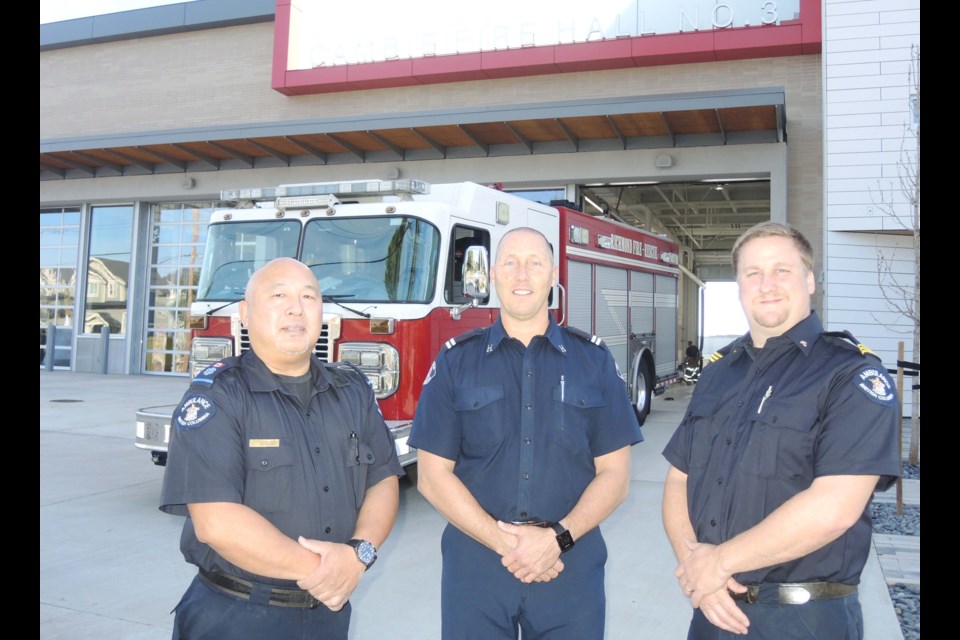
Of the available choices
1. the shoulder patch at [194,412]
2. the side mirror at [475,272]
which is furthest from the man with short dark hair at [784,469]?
the side mirror at [475,272]

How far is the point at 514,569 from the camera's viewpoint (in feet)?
7.79

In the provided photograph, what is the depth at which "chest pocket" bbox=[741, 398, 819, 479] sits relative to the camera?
2.11 meters

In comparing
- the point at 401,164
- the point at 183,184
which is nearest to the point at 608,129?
the point at 401,164

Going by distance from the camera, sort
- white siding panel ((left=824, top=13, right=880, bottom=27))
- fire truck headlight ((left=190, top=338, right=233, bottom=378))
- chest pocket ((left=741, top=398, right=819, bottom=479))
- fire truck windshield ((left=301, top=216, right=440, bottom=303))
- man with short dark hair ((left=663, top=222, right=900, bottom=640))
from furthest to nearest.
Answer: white siding panel ((left=824, top=13, right=880, bottom=27)) → fire truck headlight ((left=190, top=338, right=233, bottom=378)) → fire truck windshield ((left=301, top=216, right=440, bottom=303)) → chest pocket ((left=741, top=398, right=819, bottom=479)) → man with short dark hair ((left=663, top=222, right=900, bottom=640))

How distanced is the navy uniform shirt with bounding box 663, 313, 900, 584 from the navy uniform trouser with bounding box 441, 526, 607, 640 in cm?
43

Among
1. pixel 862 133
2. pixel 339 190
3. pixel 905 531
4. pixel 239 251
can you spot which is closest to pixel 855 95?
pixel 862 133

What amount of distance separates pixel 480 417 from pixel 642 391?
28.4 ft

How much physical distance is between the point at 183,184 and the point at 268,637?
56.5 feet

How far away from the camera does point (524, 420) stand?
258 cm

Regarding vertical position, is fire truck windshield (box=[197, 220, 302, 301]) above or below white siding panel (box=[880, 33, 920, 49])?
below

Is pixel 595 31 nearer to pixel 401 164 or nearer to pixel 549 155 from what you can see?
pixel 549 155

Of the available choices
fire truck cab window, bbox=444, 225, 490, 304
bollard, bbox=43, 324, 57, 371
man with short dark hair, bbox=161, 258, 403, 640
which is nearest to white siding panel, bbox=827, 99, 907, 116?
fire truck cab window, bbox=444, 225, 490, 304

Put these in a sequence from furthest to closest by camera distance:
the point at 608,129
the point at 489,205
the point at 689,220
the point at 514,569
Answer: the point at 689,220 → the point at 608,129 → the point at 489,205 → the point at 514,569

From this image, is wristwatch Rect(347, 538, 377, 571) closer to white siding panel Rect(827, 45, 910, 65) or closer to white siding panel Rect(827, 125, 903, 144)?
white siding panel Rect(827, 125, 903, 144)
